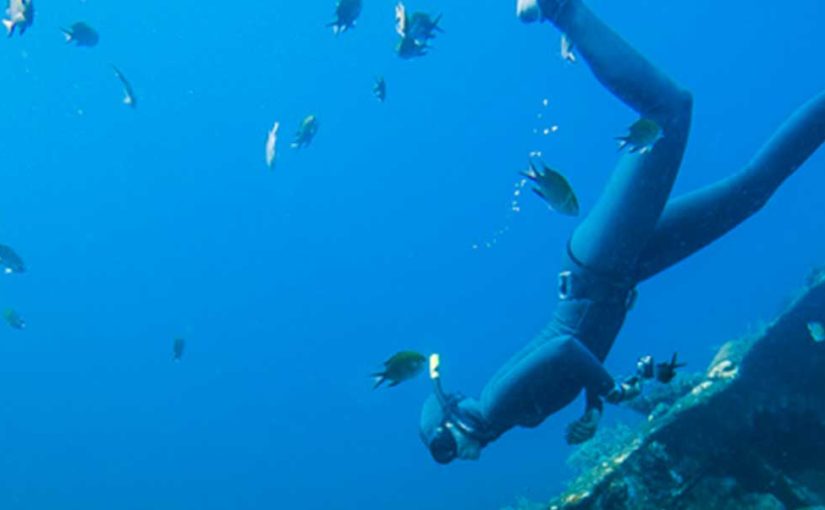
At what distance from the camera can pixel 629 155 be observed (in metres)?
4.64

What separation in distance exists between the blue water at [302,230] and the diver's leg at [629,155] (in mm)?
59870

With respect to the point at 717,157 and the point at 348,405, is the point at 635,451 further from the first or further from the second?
the point at 717,157

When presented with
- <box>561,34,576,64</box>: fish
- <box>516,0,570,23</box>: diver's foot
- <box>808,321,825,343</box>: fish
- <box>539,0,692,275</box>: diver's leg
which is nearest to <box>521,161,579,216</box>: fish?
<box>539,0,692,275</box>: diver's leg

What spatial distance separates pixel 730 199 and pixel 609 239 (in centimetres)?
115

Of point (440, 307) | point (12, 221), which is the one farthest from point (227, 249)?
point (440, 307)

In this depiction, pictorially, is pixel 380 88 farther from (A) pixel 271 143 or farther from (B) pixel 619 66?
(B) pixel 619 66

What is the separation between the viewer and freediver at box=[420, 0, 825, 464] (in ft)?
13.4

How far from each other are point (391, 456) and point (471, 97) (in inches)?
2037

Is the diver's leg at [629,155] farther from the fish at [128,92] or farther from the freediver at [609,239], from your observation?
the fish at [128,92]

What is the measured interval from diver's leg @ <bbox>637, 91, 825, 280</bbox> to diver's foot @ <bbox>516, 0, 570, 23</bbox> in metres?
1.64

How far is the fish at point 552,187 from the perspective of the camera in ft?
14.3

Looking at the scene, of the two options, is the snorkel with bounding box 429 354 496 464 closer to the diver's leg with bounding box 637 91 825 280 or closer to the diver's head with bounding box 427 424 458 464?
the diver's head with bounding box 427 424 458 464

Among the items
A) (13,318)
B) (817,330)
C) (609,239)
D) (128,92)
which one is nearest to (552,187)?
(609,239)

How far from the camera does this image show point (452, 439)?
4156 mm
